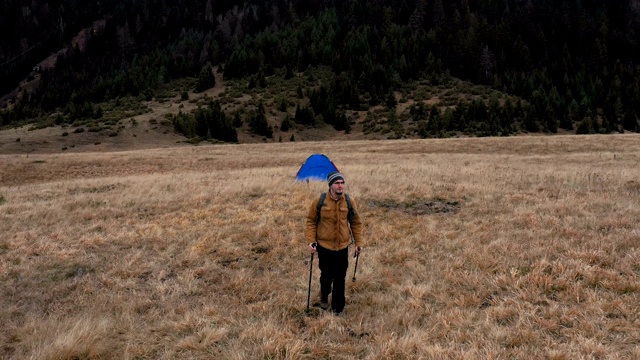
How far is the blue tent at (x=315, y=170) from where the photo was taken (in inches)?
799

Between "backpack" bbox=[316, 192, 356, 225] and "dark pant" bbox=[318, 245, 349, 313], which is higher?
"backpack" bbox=[316, 192, 356, 225]

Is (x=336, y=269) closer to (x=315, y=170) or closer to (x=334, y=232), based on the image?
(x=334, y=232)

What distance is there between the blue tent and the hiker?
13159 mm

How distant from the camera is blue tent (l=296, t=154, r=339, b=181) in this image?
20297 mm

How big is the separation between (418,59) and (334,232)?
357 feet

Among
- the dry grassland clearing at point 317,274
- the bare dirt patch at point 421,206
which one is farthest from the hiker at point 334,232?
the bare dirt patch at point 421,206

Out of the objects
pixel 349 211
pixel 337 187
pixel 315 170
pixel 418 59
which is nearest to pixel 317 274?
pixel 349 211

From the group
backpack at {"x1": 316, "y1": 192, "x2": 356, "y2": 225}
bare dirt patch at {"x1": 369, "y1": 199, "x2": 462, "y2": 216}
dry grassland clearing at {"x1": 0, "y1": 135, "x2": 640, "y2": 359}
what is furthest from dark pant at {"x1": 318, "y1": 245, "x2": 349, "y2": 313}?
bare dirt patch at {"x1": 369, "y1": 199, "x2": 462, "y2": 216}

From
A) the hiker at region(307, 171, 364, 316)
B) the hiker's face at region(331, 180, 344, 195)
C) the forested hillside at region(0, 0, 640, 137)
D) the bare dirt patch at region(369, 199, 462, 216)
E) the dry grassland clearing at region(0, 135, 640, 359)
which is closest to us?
the dry grassland clearing at region(0, 135, 640, 359)

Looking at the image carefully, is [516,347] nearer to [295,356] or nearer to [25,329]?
[295,356]

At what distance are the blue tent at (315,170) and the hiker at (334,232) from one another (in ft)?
43.2

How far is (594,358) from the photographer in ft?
16.1

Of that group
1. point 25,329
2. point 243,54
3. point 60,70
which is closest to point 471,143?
point 25,329

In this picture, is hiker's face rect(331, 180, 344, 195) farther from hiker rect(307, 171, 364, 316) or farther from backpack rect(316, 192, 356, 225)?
backpack rect(316, 192, 356, 225)
